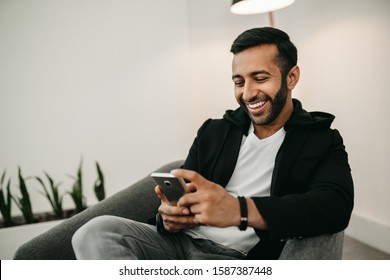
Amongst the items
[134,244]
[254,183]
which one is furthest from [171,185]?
[254,183]

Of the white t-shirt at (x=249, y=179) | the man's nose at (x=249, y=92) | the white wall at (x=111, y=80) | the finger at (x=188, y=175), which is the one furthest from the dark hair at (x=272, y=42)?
the white wall at (x=111, y=80)

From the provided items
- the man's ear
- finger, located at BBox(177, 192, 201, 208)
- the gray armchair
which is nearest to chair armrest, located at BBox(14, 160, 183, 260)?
the gray armchair

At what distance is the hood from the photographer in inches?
49.0

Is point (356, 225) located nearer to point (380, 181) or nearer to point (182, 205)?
point (380, 181)

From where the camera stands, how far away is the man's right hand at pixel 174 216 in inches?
42.9

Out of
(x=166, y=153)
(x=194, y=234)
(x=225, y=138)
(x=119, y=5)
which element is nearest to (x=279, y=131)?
(x=225, y=138)

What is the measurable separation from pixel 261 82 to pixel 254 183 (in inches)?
14.4

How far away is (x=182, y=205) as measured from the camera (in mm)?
1044

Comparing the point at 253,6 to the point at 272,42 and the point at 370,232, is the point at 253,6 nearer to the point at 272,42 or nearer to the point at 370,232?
the point at 272,42

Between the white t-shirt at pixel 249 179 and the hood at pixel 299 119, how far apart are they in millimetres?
50

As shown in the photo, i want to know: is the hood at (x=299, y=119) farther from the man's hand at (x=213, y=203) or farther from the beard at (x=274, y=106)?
the man's hand at (x=213, y=203)

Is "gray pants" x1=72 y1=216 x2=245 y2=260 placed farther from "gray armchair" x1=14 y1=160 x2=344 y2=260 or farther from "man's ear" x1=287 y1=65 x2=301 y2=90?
"man's ear" x1=287 y1=65 x2=301 y2=90
